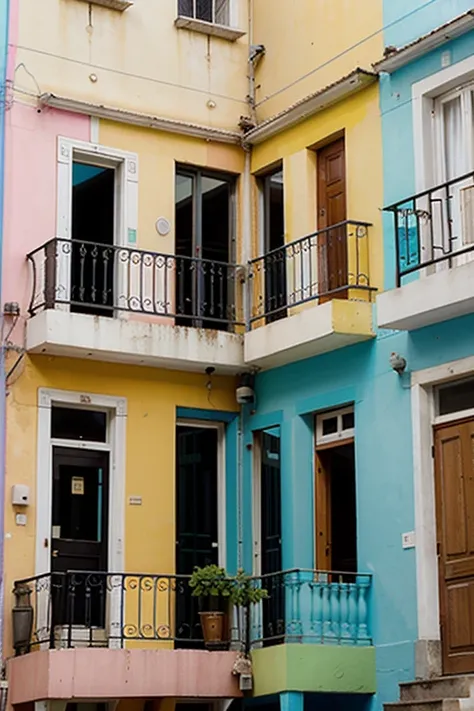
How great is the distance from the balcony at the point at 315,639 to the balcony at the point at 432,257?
2832mm

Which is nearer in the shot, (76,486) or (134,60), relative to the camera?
(76,486)

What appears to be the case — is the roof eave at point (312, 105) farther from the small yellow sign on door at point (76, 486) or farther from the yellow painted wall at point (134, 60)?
the small yellow sign on door at point (76, 486)

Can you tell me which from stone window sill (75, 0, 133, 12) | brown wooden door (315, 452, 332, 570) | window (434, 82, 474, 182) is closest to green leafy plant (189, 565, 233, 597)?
brown wooden door (315, 452, 332, 570)

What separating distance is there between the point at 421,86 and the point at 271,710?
7.24 metres

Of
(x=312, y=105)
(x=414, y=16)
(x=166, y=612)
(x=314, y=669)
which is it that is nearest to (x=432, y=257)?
(x=414, y=16)

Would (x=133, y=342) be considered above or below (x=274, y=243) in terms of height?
below

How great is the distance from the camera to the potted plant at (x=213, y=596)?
1563 centimetres

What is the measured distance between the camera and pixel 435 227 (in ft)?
50.9

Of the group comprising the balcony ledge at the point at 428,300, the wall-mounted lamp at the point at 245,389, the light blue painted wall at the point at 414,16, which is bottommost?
the wall-mounted lamp at the point at 245,389

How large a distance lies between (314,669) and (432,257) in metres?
4.37

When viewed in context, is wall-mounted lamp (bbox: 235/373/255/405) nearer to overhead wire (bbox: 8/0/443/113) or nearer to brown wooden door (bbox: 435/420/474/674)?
brown wooden door (bbox: 435/420/474/674)

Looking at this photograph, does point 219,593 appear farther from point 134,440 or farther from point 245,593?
point 134,440

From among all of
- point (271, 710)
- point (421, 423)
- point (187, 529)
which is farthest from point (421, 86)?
point (271, 710)

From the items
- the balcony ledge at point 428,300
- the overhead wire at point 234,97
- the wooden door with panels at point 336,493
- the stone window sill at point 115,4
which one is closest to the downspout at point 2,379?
the overhead wire at point 234,97
